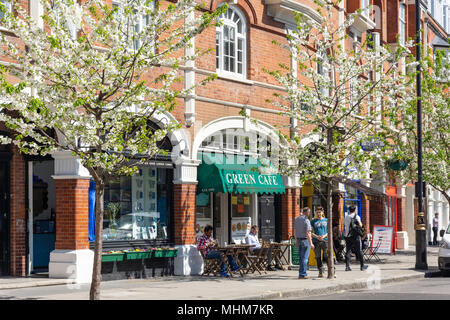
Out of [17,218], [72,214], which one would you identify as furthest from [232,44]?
[17,218]

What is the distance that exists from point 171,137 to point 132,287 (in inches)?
189

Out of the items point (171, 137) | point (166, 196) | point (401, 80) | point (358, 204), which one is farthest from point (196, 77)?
point (358, 204)

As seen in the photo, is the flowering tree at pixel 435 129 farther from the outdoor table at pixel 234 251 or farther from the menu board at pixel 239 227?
the outdoor table at pixel 234 251

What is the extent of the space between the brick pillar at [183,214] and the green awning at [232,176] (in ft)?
1.77

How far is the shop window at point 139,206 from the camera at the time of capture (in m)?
17.6

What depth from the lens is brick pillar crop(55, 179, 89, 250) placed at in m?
16.0

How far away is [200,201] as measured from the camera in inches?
814

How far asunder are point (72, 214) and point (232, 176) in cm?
498

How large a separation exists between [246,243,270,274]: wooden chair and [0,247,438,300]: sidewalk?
0.31 m

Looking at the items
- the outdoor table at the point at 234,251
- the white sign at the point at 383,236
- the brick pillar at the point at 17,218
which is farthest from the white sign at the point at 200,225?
the white sign at the point at 383,236

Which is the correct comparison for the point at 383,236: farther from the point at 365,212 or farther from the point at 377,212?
the point at 377,212

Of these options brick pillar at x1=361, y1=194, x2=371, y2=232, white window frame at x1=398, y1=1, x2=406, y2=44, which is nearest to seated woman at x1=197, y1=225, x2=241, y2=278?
brick pillar at x1=361, y1=194, x2=371, y2=232

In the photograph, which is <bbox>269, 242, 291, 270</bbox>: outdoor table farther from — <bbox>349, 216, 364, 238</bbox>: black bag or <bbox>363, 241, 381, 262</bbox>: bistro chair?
<bbox>363, 241, 381, 262</bbox>: bistro chair

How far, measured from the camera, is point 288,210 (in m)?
23.0
